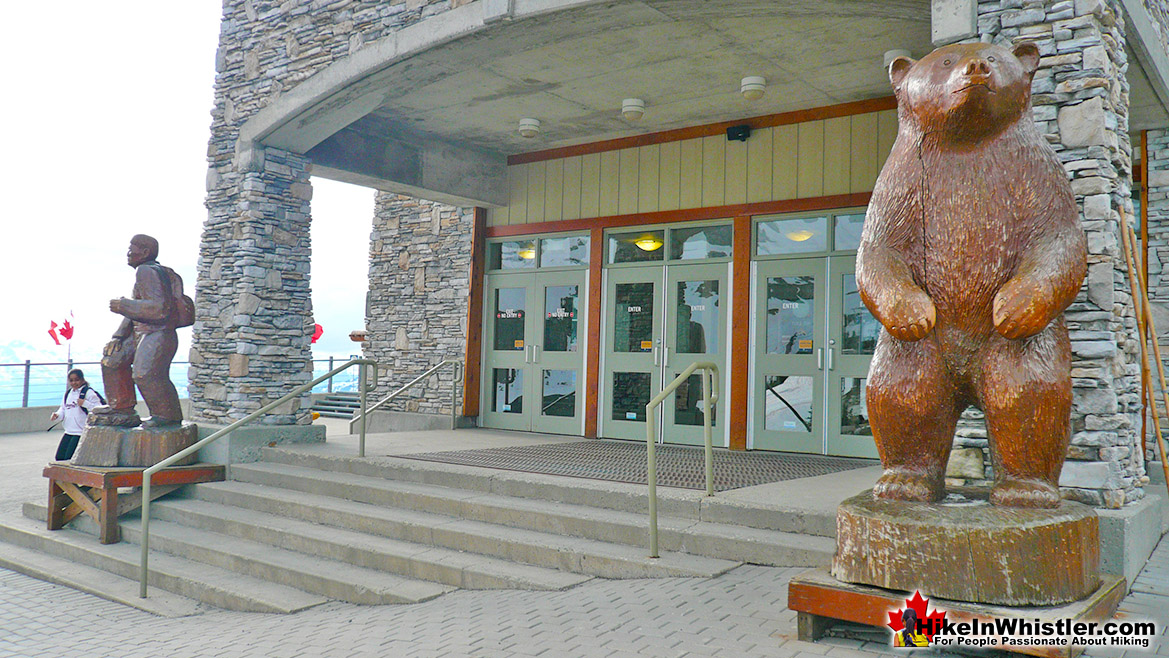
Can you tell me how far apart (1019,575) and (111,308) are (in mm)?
6511

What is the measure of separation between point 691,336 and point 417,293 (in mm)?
3792

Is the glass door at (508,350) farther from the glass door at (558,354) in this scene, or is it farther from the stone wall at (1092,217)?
the stone wall at (1092,217)

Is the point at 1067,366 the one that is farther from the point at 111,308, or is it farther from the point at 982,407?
the point at 111,308

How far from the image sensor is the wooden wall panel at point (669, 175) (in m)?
8.52

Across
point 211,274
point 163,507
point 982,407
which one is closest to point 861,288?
point 982,407

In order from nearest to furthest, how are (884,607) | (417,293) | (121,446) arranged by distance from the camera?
(884,607) < (121,446) < (417,293)

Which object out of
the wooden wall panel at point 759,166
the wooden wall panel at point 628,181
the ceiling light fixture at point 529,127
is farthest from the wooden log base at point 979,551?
the wooden wall panel at point 628,181

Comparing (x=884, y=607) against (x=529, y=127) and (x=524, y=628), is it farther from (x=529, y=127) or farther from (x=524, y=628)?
(x=529, y=127)

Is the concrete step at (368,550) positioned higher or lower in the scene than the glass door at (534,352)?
lower

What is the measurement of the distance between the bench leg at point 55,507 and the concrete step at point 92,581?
251 millimetres

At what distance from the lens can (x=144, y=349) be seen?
670 cm

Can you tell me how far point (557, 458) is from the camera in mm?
6828

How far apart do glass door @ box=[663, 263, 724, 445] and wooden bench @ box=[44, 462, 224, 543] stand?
4.19 metres

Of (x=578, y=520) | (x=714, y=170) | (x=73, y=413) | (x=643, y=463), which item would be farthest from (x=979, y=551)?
(x=73, y=413)
